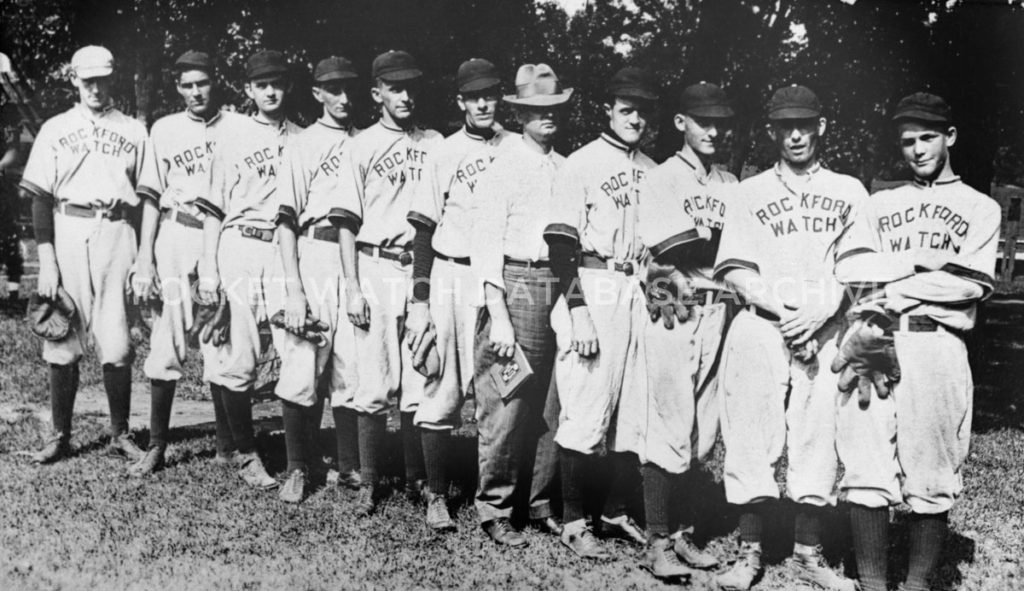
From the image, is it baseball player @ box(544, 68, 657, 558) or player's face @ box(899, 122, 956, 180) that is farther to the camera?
A: baseball player @ box(544, 68, 657, 558)

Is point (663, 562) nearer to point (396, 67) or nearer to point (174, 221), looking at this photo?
point (396, 67)

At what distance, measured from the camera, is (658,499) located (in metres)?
3.69

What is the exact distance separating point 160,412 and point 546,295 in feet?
7.55

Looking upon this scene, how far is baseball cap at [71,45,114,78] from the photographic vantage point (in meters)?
4.61

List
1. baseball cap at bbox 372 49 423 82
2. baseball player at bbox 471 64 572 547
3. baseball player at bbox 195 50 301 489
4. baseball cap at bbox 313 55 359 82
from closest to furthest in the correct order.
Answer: baseball player at bbox 471 64 572 547, baseball cap at bbox 372 49 423 82, baseball cap at bbox 313 55 359 82, baseball player at bbox 195 50 301 489

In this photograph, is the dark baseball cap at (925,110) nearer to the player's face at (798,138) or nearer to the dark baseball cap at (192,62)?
the player's face at (798,138)

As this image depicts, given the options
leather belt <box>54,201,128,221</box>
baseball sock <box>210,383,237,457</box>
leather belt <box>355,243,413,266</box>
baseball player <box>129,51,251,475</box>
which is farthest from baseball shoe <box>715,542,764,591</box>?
leather belt <box>54,201,128,221</box>

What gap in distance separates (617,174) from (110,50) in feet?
9.93

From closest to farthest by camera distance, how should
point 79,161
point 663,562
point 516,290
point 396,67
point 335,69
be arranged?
point 663,562 < point 516,290 < point 396,67 < point 335,69 < point 79,161

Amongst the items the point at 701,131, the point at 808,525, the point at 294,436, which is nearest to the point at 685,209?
the point at 701,131

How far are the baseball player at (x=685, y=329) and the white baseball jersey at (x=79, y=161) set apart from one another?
2.85m

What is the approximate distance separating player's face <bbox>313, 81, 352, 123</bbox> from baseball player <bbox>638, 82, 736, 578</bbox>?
1.61 metres

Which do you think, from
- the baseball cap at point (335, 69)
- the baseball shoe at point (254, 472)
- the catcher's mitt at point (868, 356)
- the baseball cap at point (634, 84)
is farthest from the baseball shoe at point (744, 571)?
the baseball cap at point (335, 69)

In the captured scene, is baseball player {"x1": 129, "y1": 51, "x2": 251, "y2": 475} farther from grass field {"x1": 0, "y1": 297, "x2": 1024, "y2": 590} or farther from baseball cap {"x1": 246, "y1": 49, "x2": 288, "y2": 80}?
grass field {"x1": 0, "y1": 297, "x2": 1024, "y2": 590}
